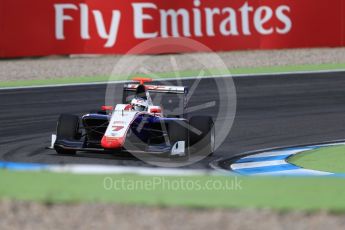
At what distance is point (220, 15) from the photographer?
19844 mm

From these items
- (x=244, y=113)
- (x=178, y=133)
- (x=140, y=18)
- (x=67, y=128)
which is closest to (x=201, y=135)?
(x=178, y=133)

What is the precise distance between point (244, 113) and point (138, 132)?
407cm

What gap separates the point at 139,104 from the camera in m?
10.9

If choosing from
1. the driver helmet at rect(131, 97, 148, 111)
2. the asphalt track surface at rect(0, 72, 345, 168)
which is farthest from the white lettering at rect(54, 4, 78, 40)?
the driver helmet at rect(131, 97, 148, 111)

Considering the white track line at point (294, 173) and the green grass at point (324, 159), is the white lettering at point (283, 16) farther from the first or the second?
the white track line at point (294, 173)

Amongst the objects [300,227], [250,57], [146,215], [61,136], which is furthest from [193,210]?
[250,57]

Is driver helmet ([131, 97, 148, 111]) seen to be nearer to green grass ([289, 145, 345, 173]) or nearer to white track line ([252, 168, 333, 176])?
green grass ([289, 145, 345, 173])

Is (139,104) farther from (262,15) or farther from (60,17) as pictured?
(262,15)

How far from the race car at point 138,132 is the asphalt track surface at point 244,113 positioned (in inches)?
6.5

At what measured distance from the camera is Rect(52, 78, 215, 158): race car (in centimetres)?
1020

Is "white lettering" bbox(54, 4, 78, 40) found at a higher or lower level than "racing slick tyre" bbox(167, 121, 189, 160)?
higher

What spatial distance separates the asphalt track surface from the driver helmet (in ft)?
2.24

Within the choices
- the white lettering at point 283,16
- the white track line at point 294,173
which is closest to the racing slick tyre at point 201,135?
the white track line at point 294,173

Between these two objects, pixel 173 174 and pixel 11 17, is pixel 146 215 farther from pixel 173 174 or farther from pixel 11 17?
pixel 11 17
